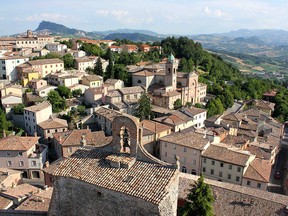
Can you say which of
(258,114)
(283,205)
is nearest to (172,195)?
(283,205)

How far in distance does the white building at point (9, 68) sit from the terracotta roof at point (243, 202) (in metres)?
67.2

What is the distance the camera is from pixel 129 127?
51.1 ft

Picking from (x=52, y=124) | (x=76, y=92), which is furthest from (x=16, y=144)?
Answer: (x=76, y=92)

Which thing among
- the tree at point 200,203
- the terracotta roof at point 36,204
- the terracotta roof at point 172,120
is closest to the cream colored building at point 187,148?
the terracotta roof at point 172,120

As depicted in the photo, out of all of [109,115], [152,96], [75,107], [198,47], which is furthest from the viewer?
[198,47]

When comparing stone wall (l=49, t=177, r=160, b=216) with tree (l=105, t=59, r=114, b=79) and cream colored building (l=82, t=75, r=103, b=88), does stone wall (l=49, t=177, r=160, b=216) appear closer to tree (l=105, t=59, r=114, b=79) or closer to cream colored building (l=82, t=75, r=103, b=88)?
cream colored building (l=82, t=75, r=103, b=88)

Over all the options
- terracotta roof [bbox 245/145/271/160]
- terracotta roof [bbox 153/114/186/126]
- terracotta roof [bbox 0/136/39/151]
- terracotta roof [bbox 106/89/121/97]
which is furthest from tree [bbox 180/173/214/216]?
terracotta roof [bbox 106/89/121/97]

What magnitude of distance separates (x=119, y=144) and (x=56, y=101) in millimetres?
52470

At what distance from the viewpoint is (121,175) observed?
14.9 meters

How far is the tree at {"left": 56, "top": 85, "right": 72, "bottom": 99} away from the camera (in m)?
70.1

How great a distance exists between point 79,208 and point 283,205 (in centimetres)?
2088

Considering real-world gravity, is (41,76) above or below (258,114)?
above

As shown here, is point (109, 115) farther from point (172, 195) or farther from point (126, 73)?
point (172, 195)

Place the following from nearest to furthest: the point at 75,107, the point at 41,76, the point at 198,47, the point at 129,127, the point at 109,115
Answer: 1. the point at 129,127
2. the point at 109,115
3. the point at 75,107
4. the point at 41,76
5. the point at 198,47
